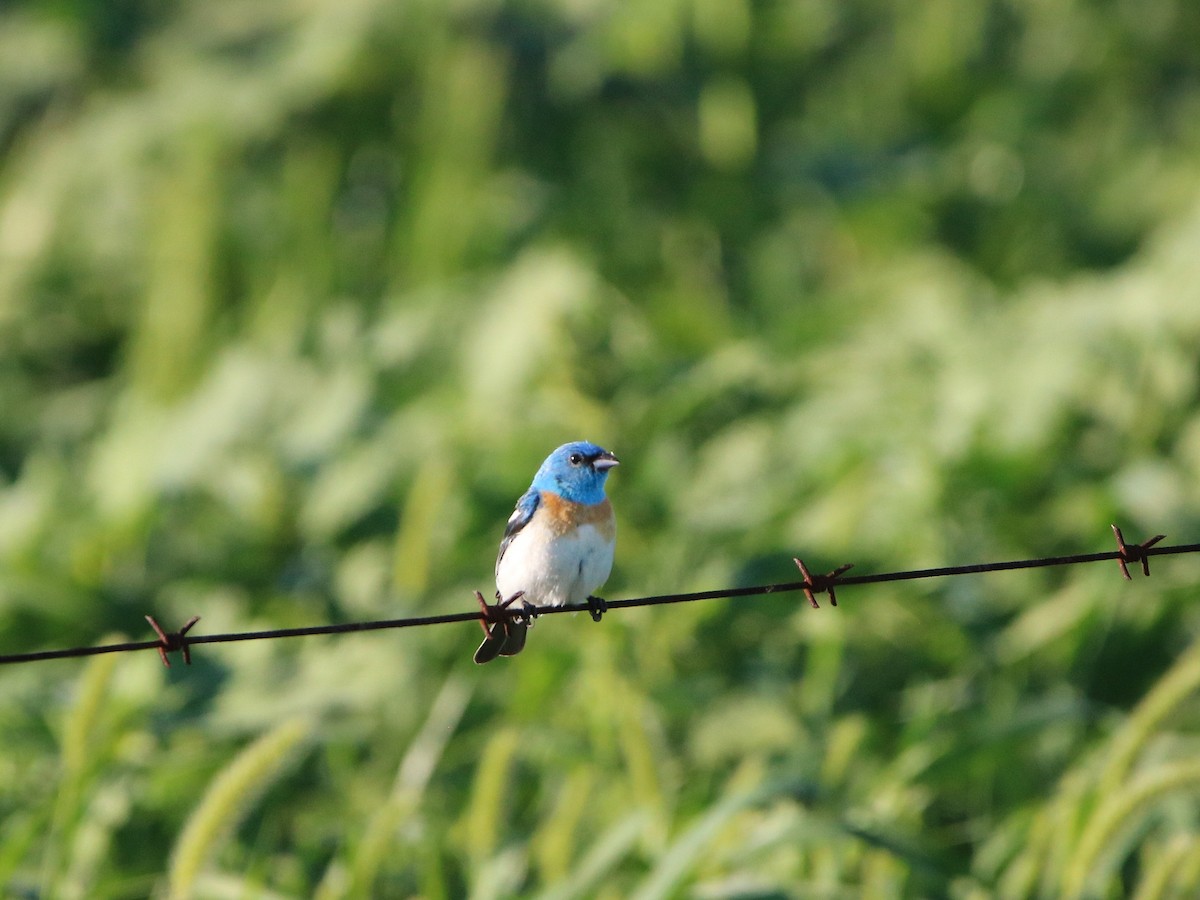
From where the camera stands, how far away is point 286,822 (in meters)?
4.10

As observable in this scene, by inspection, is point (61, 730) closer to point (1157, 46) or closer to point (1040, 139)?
point (1040, 139)

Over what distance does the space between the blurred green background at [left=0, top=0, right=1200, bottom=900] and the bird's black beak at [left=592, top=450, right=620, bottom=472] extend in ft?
2.48

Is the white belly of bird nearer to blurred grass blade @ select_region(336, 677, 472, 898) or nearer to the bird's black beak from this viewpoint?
the bird's black beak

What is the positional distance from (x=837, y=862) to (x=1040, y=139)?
5.27 metres

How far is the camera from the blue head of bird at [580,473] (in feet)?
8.94

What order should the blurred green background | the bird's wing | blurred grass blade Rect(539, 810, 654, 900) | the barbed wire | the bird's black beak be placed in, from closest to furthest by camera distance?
the barbed wire < the bird's black beak < the bird's wing < blurred grass blade Rect(539, 810, 654, 900) < the blurred green background

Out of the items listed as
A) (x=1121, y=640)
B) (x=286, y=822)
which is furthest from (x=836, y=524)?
(x=286, y=822)

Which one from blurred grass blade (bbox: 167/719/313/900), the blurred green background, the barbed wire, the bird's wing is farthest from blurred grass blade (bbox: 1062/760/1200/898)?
blurred grass blade (bbox: 167/719/313/900)

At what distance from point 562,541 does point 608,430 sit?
139 centimetres

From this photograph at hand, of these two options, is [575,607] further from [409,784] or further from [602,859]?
[409,784]

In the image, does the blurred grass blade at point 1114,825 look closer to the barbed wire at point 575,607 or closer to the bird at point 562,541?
the barbed wire at point 575,607

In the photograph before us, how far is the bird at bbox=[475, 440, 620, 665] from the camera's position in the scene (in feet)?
8.91

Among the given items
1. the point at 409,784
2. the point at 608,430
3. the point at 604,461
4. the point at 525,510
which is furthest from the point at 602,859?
the point at 608,430

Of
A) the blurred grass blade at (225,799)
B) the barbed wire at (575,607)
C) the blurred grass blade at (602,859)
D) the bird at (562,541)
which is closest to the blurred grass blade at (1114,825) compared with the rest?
the barbed wire at (575,607)
